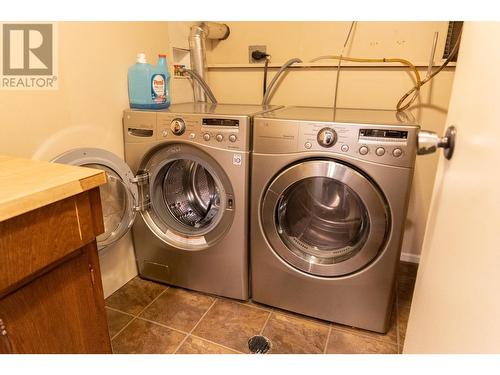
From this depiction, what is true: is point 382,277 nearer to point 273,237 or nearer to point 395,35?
point 273,237

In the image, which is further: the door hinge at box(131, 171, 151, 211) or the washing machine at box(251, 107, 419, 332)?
the door hinge at box(131, 171, 151, 211)

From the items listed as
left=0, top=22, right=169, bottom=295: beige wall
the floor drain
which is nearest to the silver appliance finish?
left=0, top=22, right=169, bottom=295: beige wall

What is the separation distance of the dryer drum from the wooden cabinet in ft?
2.54

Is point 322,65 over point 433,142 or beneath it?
over

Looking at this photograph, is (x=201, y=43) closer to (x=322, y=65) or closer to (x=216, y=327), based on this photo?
(x=322, y=65)

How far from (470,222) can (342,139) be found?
2.26ft

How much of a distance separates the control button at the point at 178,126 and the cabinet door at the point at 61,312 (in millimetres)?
688

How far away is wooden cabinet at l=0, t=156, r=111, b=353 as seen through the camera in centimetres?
60

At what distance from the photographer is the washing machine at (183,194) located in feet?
4.29

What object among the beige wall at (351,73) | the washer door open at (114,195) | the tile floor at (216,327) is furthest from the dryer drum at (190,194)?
the beige wall at (351,73)

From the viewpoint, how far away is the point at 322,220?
137cm

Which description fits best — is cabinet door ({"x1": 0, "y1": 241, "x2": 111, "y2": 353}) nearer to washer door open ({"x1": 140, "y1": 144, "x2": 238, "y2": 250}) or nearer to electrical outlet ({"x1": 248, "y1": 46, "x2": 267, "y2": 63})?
washer door open ({"x1": 140, "y1": 144, "x2": 238, "y2": 250})

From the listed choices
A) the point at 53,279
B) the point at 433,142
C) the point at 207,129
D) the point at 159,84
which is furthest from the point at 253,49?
the point at 53,279

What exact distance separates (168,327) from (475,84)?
1.36 m
